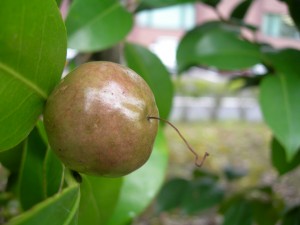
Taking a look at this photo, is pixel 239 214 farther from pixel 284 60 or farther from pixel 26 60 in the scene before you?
pixel 26 60

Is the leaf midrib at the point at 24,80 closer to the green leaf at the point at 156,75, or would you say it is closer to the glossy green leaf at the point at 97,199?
the glossy green leaf at the point at 97,199

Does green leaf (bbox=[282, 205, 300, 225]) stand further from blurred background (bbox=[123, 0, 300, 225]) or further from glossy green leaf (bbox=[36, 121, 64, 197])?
blurred background (bbox=[123, 0, 300, 225])

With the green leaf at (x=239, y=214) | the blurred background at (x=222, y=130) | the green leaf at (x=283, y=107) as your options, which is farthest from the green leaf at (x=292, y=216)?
the blurred background at (x=222, y=130)

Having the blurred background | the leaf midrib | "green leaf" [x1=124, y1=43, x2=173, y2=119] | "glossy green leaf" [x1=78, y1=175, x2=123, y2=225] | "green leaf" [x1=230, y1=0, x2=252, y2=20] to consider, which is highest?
the leaf midrib

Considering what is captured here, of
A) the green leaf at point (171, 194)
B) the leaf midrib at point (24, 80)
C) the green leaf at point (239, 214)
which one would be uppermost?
the leaf midrib at point (24, 80)

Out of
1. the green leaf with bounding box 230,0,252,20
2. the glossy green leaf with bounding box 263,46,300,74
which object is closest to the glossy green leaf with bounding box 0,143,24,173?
the glossy green leaf with bounding box 263,46,300,74

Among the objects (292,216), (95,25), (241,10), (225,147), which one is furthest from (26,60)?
(225,147)
